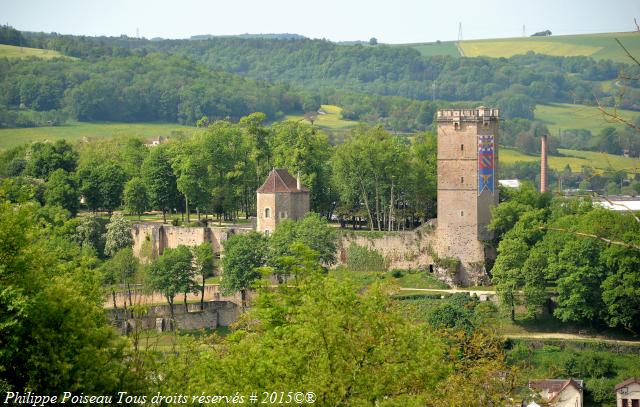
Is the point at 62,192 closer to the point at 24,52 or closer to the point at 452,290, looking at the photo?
the point at 452,290

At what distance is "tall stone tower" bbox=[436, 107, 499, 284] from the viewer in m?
63.7

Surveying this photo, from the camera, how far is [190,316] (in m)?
62.8

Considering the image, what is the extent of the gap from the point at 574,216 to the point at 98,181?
30.1m

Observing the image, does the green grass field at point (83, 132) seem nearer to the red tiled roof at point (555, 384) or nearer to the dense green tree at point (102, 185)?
the dense green tree at point (102, 185)

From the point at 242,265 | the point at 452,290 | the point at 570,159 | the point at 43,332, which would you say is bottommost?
the point at 452,290

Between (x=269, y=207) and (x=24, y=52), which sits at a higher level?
(x=24, y=52)

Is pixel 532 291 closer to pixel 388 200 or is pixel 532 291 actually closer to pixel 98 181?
pixel 388 200

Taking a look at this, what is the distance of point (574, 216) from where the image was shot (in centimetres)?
6362

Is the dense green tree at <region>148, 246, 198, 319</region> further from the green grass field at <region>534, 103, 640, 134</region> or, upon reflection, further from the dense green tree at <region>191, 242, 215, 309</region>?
the green grass field at <region>534, 103, 640, 134</region>

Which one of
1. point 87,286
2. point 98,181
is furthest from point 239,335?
point 98,181

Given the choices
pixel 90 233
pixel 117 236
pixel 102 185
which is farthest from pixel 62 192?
pixel 117 236

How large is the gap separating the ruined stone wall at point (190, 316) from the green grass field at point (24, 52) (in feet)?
310

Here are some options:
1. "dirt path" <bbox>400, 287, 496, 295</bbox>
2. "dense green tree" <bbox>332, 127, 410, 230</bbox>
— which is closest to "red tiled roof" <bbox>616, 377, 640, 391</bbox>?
"dirt path" <bbox>400, 287, 496, 295</bbox>

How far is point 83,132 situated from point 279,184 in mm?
63125
